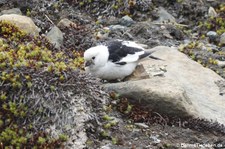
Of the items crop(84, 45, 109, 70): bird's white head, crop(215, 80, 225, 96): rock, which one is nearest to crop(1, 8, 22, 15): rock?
crop(84, 45, 109, 70): bird's white head

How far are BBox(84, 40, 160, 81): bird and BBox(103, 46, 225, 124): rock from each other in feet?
0.77

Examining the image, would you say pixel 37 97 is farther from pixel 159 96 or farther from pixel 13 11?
pixel 13 11

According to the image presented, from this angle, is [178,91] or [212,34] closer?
[178,91]

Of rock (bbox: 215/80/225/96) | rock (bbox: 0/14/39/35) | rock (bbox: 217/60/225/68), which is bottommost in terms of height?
rock (bbox: 217/60/225/68)

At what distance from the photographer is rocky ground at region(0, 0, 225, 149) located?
22.4ft

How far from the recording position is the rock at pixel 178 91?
282 inches

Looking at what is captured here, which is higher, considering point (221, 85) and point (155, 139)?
point (155, 139)

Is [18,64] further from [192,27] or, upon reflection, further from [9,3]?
[192,27]

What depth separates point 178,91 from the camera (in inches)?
283

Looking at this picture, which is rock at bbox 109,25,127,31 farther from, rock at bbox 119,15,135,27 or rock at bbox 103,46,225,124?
rock at bbox 103,46,225,124

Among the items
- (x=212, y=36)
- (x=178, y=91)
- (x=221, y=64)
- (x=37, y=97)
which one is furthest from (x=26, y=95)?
(x=212, y=36)

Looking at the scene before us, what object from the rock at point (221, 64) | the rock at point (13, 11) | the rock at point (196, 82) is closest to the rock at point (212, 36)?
the rock at point (221, 64)

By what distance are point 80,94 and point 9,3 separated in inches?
211

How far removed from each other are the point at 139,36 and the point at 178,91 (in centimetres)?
412
